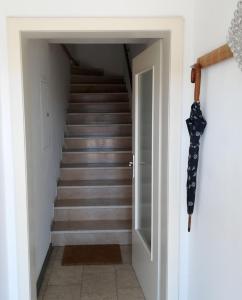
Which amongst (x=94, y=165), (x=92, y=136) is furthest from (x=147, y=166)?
(x=92, y=136)

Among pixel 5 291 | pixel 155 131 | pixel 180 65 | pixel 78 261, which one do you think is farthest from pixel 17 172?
pixel 78 261

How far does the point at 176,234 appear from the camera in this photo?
6.89ft

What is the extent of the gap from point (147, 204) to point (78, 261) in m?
1.15

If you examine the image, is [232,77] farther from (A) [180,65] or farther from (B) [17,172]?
(B) [17,172]

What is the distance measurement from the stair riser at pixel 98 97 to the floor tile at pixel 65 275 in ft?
10.7

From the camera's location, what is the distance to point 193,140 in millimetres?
1807

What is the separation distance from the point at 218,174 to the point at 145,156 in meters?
1.26

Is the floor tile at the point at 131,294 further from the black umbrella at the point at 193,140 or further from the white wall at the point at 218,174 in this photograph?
the black umbrella at the point at 193,140

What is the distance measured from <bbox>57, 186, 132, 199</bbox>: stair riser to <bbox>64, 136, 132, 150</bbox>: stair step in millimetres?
887

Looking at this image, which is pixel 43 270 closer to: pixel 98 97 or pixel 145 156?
pixel 145 156

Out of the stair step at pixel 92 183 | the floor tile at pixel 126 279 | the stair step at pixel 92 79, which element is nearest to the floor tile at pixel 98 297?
the floor tile at pixel 126 279

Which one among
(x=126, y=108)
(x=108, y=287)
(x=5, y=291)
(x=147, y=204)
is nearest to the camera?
(x=5, y=291)

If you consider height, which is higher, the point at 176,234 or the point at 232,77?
the point at 232,77

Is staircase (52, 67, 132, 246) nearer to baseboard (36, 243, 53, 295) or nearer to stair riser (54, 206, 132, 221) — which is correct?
stair riser (54, 206, 132, 221)
